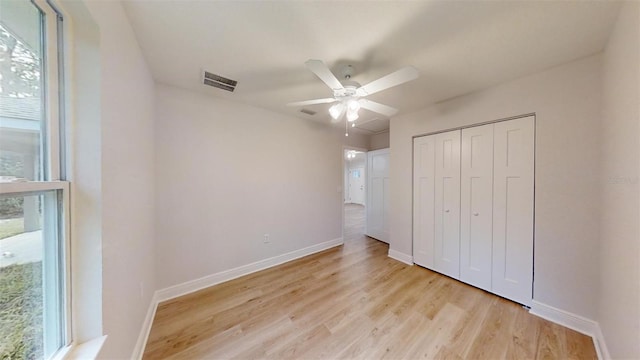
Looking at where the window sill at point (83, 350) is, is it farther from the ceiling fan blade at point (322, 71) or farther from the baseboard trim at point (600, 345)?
the baseboard trim at point (600, 345)

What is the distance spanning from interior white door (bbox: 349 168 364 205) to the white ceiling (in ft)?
24.2

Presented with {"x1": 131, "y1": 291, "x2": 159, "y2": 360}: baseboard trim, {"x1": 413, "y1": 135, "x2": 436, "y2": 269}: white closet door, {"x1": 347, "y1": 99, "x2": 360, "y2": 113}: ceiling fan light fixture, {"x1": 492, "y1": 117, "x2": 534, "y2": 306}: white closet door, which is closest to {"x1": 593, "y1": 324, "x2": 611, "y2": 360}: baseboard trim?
{"x1": 492, "y1": 117, "x2": 534, "y2": 306}: white closet door

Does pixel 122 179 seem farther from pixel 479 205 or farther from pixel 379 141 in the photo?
pixel 379 141

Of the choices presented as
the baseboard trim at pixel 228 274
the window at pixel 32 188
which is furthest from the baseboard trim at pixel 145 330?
the window at pixel 32 188

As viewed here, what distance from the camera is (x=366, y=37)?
1.42m

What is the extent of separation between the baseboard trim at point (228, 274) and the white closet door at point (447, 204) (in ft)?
6.00

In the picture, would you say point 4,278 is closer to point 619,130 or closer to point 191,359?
point 191,359

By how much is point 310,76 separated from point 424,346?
2.53 m

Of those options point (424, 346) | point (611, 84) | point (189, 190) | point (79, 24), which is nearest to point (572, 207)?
point (611, 84)

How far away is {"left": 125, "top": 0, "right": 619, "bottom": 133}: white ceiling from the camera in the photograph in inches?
47.5

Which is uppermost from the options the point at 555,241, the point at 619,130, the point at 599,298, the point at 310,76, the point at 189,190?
the point at 310,76

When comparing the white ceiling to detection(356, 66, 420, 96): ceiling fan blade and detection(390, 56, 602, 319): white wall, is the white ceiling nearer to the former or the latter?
detection(390, 56, 602, 319): white wall

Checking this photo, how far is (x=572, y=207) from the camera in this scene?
1.71 m

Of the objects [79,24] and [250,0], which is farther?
[250,0]
